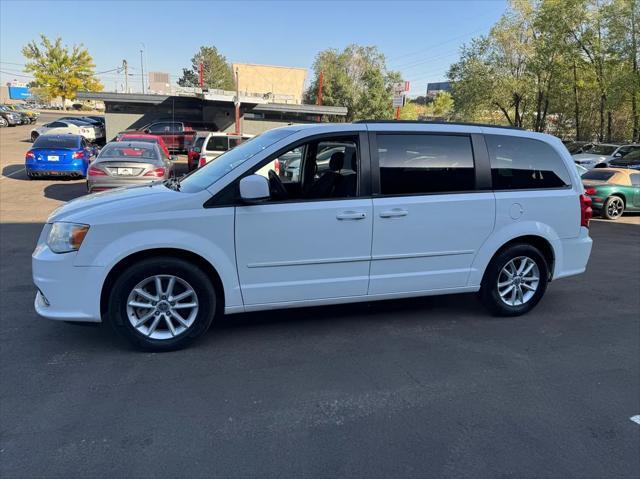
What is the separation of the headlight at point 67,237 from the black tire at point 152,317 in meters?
0.42

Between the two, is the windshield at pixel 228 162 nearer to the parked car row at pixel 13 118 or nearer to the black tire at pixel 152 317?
the black tire at pixel 152 317

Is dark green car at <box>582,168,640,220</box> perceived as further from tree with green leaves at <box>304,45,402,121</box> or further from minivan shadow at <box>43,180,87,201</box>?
tree with green leaves at <box>304,45,402,121</box>

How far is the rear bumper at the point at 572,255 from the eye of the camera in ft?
17.3

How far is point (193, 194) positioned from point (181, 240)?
0.41m

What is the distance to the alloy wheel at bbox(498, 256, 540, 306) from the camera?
17.0 ft

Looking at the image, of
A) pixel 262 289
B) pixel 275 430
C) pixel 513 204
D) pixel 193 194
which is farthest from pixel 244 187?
pixel 513 204

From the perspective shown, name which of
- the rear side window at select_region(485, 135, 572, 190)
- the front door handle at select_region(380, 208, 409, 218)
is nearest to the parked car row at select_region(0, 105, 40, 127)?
the front door handle at select_region(380, 208, 409, 218)

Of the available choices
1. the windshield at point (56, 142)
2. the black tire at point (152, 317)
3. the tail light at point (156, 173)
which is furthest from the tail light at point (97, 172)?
the black tire at point (152, 317)

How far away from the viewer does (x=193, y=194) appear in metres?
4.14

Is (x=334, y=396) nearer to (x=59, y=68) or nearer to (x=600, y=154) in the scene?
(x=600, y=154)

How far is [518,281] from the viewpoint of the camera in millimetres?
5230

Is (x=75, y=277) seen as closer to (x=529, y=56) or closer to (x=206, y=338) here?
(x=206, y=338)

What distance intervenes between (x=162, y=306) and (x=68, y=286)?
0.72 meters

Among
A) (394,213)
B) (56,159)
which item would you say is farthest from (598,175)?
(56,159)
